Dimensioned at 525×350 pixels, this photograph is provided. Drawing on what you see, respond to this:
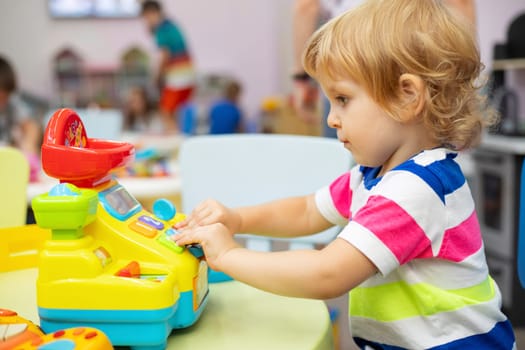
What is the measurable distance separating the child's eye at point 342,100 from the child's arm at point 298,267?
0.16m

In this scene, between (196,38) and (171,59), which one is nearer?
(171,59)

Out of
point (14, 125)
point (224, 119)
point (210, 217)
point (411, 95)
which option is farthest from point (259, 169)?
point (224, 119)

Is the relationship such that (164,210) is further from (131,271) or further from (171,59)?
(171,59)

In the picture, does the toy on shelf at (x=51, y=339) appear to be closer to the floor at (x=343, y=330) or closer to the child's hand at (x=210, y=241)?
the child's hand at (x=210, y=241)

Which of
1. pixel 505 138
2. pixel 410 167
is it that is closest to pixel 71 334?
pixel 410 167

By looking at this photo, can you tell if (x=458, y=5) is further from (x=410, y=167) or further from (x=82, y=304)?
(x=82, y=304)

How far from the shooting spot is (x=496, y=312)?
0.66m

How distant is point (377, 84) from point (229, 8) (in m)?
5.06

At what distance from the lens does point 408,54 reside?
24.2 inches

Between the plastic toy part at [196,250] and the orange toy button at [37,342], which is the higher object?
the plastic toy part at [196,250]

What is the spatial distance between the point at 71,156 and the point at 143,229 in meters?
0.10

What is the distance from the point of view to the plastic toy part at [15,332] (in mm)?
504

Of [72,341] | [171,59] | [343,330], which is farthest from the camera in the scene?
[171,59]

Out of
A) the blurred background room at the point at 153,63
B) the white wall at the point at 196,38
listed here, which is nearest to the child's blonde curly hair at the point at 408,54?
the blurred background room at the point at 153,63
